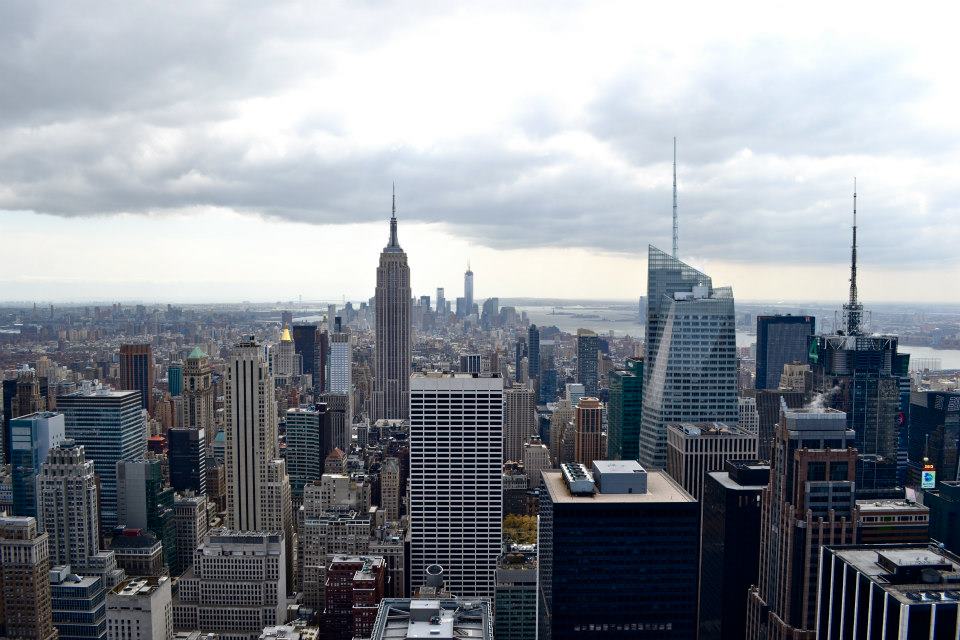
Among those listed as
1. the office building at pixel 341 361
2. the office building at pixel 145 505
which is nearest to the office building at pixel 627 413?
the office building at pixel 145 505

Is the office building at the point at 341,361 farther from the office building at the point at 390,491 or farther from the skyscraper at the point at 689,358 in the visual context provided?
the skyscraper at the point at 689,358

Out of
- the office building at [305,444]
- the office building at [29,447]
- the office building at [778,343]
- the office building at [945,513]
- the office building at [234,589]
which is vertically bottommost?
the office building at [234,589]

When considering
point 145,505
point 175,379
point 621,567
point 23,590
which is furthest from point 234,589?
point 175,379

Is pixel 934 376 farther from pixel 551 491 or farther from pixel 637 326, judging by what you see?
pixel 551 491

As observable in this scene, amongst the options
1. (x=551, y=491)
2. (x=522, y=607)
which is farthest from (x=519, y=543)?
(x=551, y=491)

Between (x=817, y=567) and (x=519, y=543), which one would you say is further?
(x=519, y=543)
